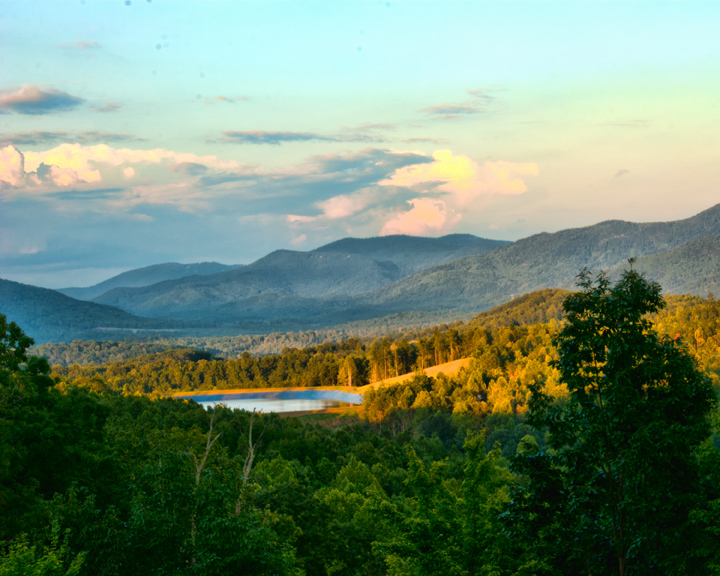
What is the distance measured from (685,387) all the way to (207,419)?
68515mm

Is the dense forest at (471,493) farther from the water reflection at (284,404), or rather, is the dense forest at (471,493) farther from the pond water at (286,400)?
the pond water at (286,400)

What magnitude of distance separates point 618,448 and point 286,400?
15962cm

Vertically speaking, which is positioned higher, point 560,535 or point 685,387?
point 685,387

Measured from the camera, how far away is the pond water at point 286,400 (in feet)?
504

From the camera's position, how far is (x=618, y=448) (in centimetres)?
1688

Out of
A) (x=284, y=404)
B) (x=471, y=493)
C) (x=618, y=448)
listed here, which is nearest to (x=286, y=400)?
(x=284, y=404)

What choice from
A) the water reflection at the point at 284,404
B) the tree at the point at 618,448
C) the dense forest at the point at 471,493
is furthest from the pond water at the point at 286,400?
the tree at the point at 618,448

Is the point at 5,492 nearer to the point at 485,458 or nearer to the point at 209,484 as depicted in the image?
the point at 209,484

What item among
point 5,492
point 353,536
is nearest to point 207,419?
point 353,536

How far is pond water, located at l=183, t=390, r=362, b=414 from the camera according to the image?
154 m

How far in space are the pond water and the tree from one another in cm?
12979

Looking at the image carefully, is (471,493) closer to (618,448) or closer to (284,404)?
(618,448)

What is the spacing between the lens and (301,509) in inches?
1195

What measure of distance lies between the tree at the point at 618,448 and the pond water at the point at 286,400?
426 ft
